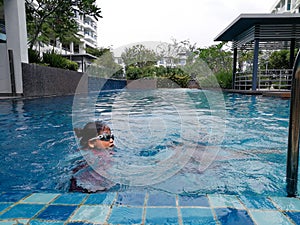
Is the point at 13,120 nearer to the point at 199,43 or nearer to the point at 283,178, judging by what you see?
the point at 283,178

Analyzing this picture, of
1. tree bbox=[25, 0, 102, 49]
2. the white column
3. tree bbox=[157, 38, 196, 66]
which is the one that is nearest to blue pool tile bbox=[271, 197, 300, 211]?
tree bbox=[157, 38, 196, 66]

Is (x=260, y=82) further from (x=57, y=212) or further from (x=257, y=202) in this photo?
(x=57, y=212)

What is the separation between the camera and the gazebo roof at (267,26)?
977 centimetres

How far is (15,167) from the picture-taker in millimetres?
2186

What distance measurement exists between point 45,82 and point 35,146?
7.85m

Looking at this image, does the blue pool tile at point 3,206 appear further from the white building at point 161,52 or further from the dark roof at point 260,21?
the dark roof at point 260,21

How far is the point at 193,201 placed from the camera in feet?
4.41

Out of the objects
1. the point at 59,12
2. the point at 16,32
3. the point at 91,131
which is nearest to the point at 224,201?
the point at 91,131

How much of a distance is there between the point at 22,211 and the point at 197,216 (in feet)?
2.96

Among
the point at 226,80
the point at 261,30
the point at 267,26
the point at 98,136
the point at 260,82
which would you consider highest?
the point at 267,26

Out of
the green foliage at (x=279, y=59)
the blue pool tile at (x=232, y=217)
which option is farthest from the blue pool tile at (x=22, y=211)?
the green foliage at (x=279, y=59)

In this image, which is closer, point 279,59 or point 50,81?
point 50,81

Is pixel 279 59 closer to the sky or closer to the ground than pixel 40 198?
closer to the sky

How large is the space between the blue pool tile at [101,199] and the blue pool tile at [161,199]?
0.72 feet
